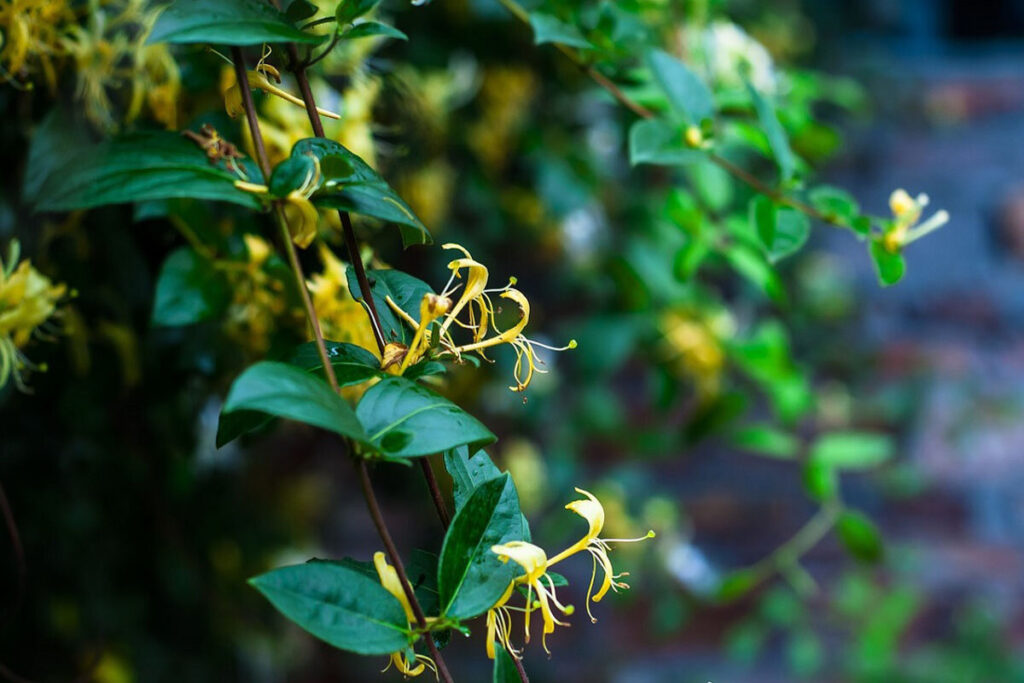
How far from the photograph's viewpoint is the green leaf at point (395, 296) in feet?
1.13

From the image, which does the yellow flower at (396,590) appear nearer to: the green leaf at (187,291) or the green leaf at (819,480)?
the green leaf at (187,291)

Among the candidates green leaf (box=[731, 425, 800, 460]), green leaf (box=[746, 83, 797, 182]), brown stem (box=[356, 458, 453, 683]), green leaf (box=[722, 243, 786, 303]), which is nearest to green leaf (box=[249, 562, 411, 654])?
brown stem (box=[356, 458, 453, 683])

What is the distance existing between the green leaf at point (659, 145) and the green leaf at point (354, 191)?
0.55 feet

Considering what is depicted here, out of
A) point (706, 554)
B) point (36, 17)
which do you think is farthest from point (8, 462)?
point (706, 554)

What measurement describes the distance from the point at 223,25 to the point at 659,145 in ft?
0.85

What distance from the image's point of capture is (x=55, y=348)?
0.55m

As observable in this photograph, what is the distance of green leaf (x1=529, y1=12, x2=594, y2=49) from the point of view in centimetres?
46

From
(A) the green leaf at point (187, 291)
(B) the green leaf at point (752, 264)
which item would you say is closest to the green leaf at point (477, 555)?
(A) the green leaf at point (187, 291)

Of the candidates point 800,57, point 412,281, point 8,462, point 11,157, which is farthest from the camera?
point 800,57

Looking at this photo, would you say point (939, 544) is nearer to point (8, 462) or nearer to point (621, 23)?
point (621, 23)

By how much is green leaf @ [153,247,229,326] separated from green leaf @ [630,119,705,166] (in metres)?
0.23

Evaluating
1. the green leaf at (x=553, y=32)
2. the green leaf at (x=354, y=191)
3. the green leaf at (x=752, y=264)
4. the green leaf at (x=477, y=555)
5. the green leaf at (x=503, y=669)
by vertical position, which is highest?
the green leaf at (x=553, y=32)

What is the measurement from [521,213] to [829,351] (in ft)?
2.48

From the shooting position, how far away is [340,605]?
0.28 meters
